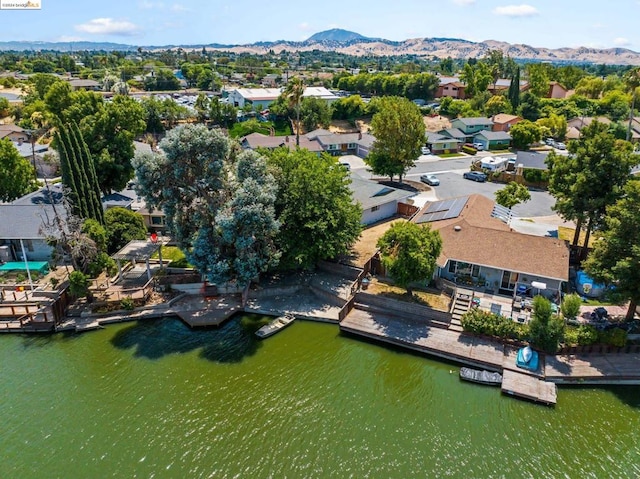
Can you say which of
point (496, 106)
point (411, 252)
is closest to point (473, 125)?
point (496, 106)

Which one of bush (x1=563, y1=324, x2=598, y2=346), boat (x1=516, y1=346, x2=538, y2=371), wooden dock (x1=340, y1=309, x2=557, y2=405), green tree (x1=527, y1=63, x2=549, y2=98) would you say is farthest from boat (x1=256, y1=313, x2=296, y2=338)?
green tree (x1=527, y1=63, x2=549, y2=98)

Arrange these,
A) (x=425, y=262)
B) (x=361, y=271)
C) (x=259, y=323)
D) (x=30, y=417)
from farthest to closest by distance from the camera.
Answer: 1. (x=361, y=271)
2. (x=259, y=323)
3. (x=425, y=262)
4. (x=30, y=417)

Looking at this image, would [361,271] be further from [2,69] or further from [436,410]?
[2,69]

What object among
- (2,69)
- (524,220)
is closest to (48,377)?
(524,220)

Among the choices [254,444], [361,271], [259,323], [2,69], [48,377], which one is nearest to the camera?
[254,444]

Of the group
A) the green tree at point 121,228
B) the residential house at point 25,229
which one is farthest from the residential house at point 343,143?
the residential house at point 25,229

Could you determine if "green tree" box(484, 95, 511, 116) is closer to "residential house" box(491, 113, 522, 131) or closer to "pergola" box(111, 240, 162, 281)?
"residential house" box(491, 113, 522, 131)
